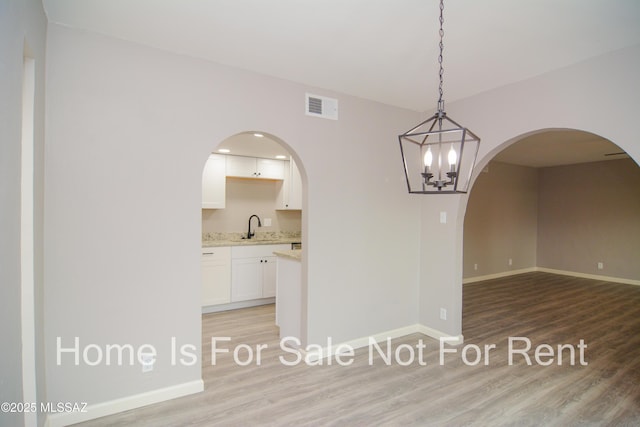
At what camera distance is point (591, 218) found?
749 centimetres

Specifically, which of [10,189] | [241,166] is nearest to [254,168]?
[241,166]

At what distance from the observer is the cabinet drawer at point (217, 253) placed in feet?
15.2

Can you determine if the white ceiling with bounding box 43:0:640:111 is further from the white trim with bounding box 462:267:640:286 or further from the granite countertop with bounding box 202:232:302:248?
the white trim with bounding box 462:267:640:286

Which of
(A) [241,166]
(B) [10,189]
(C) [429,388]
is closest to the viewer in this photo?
(B) [10,189]

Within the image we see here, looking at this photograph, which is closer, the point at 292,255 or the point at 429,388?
the point at 429,388

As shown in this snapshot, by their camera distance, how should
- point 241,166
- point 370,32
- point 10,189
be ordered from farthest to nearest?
point 241,166 → point 370,32 → point 10,189

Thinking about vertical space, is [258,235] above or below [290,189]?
below

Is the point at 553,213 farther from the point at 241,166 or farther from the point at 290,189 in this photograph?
the point at 241,166

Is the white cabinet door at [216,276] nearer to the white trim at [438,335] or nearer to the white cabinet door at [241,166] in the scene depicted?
the white cabinet door at [241,166]

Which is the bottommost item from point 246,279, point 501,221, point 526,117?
point 246,279

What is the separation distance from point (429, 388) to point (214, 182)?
158 inches

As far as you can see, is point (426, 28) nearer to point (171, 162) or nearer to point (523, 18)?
point (523, 18)

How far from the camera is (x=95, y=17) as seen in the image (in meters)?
2.12

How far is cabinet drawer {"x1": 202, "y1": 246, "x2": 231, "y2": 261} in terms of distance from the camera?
462 cm
